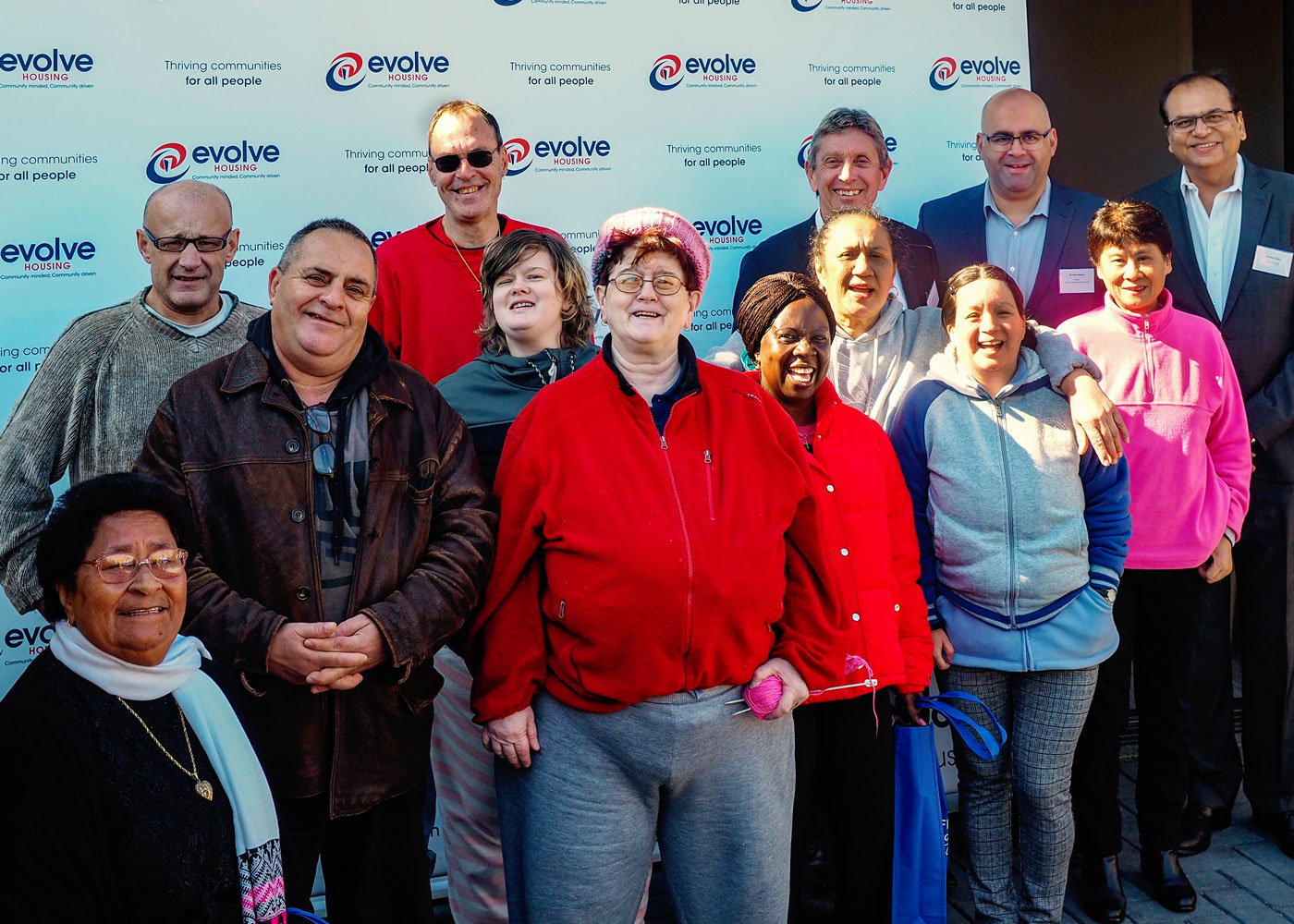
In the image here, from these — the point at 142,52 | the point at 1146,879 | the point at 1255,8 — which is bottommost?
the point at 1146,879

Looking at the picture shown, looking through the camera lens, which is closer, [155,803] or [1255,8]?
[155,803]

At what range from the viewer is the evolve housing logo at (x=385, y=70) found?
153 inches

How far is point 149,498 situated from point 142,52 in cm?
229

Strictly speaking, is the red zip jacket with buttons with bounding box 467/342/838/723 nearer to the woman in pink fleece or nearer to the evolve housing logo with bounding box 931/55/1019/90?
the woman in pink fleece

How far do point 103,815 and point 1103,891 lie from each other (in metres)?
2.89

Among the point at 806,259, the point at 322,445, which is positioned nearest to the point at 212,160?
the point at 322,445

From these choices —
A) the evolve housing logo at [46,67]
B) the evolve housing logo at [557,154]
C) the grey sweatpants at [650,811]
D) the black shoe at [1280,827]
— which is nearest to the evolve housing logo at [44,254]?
the evolve housing logo at [46,67]

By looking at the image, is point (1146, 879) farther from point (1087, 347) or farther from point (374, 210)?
point (374, 210)

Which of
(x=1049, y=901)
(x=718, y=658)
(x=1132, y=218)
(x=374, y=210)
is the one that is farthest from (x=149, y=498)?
(x=1132, y=218)

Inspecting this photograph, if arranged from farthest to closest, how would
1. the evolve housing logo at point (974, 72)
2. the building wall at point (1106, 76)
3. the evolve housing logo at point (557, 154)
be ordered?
the building wall at point (1106, 76)
the evolve housing logo at point (974, 72)
the evolve housing logo at point (557, 154)

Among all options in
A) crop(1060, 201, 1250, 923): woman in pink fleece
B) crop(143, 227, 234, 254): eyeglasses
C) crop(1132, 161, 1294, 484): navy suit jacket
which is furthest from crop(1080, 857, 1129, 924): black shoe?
crop(143, 227, 234, 254): eyeglasses

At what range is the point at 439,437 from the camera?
2.54 meters

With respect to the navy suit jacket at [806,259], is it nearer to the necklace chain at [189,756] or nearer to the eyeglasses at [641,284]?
the eyeglasses at [641,284]

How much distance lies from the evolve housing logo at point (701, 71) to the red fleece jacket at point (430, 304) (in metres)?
1.03
